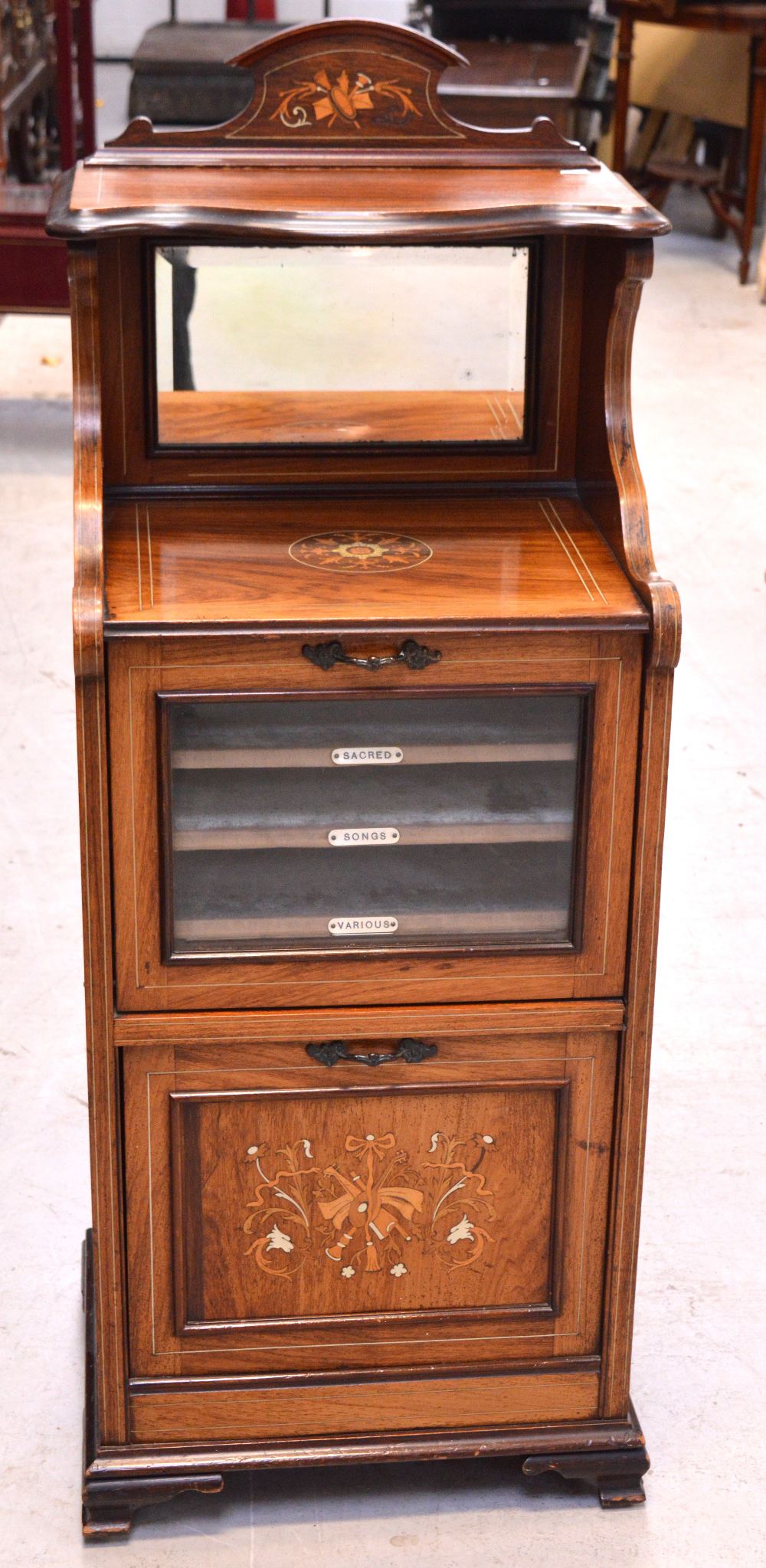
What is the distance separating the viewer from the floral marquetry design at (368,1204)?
2.12 metres

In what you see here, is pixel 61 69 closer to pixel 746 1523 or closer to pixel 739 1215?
pixel 739 1215

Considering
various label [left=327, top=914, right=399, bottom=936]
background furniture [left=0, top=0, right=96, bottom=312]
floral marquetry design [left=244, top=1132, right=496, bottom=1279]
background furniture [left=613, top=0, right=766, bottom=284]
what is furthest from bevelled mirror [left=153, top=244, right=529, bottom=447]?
background furniture [left=613, top=0, right=766, bottom=284]

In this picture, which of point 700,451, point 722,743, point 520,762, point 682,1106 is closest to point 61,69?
point 700,451

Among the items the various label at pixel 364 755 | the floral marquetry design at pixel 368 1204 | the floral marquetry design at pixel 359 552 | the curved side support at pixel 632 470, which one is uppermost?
the curved side support at pixel 632 470

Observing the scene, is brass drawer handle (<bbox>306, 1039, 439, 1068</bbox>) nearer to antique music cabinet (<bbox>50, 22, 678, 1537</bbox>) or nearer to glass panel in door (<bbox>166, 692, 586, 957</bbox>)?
antique music cabinet (<bbox>50, 22, 678, 1537</bbox>)

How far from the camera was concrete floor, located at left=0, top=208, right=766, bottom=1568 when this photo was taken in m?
2.20

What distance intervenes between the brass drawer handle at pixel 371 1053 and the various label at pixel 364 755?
0.31 m

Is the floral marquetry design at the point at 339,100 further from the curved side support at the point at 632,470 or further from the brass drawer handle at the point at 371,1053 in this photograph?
the brass drawer handle at the point at 371,1053

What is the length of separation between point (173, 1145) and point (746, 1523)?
0.83m

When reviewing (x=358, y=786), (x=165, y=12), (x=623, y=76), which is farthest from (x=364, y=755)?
(x=165, y=12)

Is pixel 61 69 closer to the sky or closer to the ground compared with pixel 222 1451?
closer to the sky

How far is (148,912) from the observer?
1.96 meters

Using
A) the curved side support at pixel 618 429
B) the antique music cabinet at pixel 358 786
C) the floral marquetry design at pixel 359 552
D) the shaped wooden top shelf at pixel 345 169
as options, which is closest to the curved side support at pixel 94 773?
the antique music cabinet at pixel 358 786

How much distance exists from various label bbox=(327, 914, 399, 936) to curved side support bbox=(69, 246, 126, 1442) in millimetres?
240
